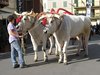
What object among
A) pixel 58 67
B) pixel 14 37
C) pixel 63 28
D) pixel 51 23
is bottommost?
pixel 58 67

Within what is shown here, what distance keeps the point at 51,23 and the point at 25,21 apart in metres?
1.02

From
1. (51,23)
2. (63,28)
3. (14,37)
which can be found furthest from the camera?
(63,28)

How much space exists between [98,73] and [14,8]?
33.9m

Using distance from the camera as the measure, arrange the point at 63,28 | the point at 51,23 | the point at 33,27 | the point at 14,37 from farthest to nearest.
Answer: the point at 33,27 < the point at 63,28 < the point at 51,23 < the point at 14,37

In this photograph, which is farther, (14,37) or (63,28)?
(63,28)

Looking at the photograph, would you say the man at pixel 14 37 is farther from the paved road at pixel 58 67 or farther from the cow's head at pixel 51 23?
the cow's head at pixel 51 23

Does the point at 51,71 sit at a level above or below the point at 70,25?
below

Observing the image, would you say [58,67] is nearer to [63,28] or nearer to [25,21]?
[63,28]

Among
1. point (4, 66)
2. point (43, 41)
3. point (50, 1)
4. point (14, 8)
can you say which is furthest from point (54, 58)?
point (50, 1)

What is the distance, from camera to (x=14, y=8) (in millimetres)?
43250

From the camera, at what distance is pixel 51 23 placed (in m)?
11.6

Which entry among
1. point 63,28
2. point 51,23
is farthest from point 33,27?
point 63,28

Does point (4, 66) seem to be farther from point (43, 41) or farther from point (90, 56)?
point (90, 56)

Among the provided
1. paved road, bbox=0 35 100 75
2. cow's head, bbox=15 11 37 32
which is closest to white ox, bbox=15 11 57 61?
cow's head, bbox=15 11 37 32
